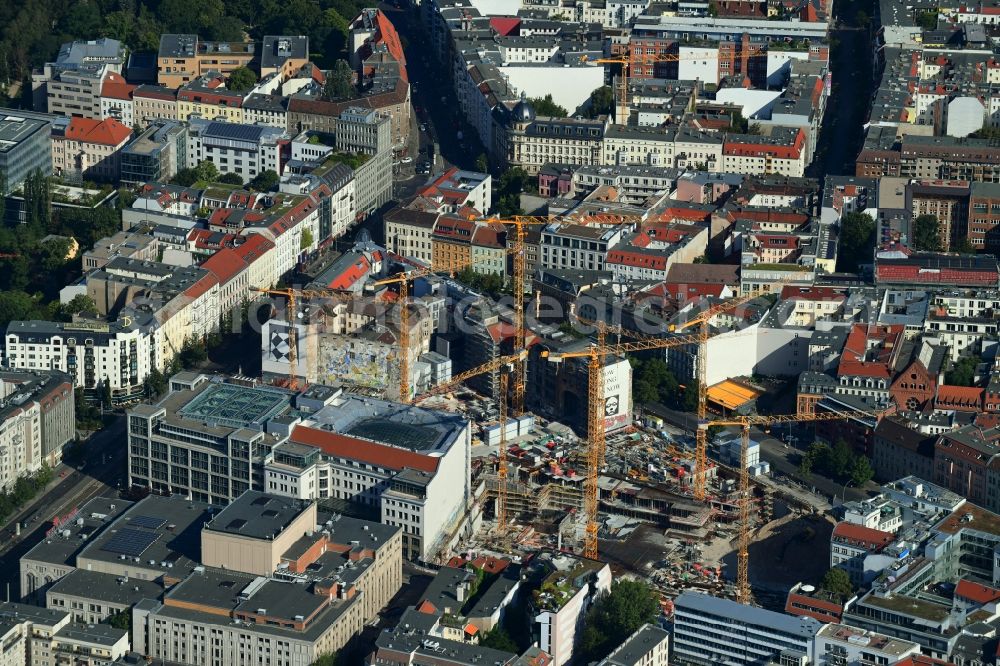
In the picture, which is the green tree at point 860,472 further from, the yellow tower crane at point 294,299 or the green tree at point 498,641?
the yellow tower crane at point 294,299

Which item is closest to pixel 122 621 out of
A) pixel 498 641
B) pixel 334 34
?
pixel 498 641

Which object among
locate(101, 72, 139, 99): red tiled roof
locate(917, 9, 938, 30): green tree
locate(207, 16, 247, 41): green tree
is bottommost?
locate(101, 72, 139, 99): red tiled roof

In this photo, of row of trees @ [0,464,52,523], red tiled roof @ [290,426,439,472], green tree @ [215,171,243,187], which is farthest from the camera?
green tree @ [215,171,243,187]

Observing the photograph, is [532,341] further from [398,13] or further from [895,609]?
[398,13]

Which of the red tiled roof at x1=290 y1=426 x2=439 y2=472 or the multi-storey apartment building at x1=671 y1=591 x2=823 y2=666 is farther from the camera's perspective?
the red tiled roof at x1=290 y1=426 x2=439 y2=472

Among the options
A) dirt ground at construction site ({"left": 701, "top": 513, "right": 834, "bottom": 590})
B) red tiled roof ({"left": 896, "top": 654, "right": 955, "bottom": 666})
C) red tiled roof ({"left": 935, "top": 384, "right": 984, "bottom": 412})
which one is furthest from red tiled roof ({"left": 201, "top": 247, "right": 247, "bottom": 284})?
red tiled roof ({"left": 896, "top": 654, "right": 955, "bottom": 666})

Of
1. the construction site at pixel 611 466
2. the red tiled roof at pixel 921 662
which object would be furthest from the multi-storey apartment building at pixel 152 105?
the red tiled roof at pixel 921 662

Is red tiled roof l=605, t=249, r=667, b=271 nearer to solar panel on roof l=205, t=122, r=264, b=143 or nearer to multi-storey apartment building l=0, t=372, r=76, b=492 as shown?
solar panel on roof l=205, t=122, r=264, b=143
